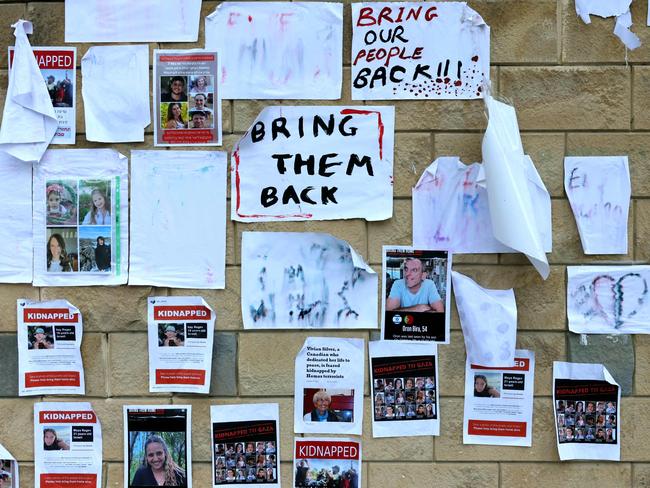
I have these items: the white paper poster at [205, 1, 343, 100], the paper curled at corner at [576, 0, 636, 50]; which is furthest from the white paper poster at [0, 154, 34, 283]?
the paper curled at corner at [576, 0, 636, 50]

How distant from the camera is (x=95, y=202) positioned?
8.23 feet

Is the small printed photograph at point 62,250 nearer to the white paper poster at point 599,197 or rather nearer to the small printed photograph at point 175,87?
the small printed photograph at point 175,87

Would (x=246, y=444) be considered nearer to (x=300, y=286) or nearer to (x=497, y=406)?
(x=300, y=286)

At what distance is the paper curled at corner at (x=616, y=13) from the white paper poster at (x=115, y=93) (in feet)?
5.33

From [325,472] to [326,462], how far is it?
38 mm

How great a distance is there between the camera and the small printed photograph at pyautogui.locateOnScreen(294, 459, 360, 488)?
251 centimetres

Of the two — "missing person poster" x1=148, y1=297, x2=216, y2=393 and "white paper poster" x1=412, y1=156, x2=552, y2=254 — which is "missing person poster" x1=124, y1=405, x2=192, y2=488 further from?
"white paper poster" x1=412, y1=156, x2=552, y2=254

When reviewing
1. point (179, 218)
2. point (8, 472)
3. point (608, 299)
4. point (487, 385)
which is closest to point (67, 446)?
point (8, 472)

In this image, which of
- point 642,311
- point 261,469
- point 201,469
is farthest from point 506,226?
point 201,469

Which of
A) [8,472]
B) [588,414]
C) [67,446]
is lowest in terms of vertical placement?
[8,472]

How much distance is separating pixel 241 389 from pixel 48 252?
0.89m

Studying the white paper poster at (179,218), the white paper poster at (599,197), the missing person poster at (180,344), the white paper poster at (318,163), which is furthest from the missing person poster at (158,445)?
the white paper poster at (599,197)

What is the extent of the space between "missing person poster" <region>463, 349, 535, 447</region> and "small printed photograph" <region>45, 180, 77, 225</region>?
5.25 feet

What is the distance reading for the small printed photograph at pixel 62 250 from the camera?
2.50 m
